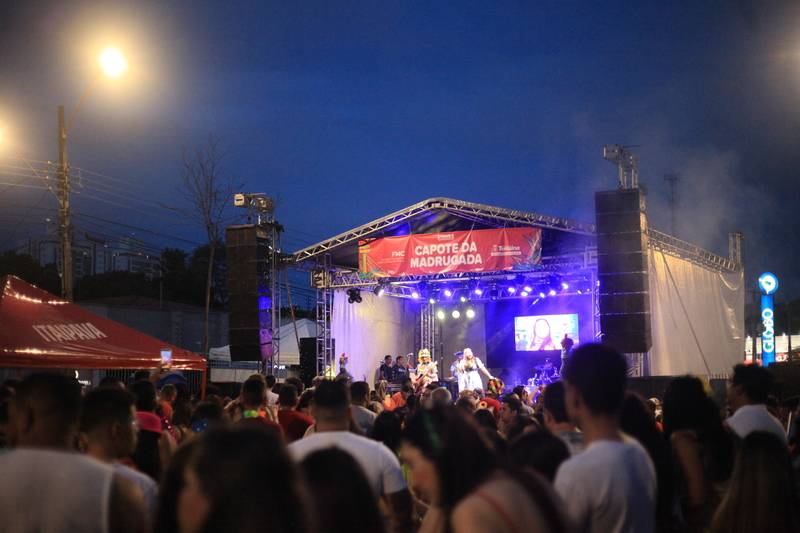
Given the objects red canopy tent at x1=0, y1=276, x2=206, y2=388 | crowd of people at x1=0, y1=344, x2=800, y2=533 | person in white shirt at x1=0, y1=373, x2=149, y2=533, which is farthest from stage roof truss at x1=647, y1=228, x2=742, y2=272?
person in white shirt at x1=0, y1=373, x2=149, y2=533

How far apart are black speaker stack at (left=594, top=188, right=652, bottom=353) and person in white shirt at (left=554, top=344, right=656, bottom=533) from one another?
13.2 meters

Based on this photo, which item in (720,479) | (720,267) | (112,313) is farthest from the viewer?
(112,313)

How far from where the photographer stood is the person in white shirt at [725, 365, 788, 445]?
5098mm

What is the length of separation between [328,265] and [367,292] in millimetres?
2430

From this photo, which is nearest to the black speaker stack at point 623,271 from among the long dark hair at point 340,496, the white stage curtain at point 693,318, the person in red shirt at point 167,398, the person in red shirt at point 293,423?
the white stage curtain at point 693,318

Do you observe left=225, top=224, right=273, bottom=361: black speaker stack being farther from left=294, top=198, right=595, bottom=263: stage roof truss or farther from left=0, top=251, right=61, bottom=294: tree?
left=0, top=251, right=61, bottom=294: tree

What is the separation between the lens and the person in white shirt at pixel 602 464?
2.94 meters

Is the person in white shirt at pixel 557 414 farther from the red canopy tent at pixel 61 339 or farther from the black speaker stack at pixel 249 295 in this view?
the black speaker stack at pixel 249 295

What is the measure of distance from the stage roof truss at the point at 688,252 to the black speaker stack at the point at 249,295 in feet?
30.7

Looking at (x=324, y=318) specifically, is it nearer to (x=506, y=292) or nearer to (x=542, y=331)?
(x=506, y=292)

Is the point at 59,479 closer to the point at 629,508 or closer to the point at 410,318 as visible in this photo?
the point at 629,508

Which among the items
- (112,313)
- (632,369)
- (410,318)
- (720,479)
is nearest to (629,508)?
(720,479)

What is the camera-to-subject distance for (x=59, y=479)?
278 cm

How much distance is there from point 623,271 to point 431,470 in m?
14.3
